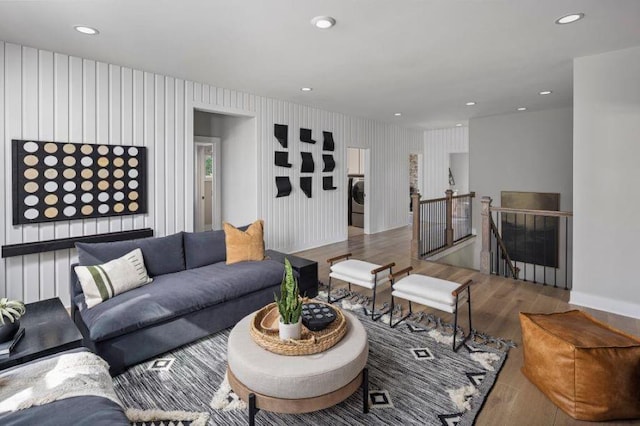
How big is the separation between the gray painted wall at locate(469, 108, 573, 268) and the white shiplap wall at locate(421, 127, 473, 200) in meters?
1.69

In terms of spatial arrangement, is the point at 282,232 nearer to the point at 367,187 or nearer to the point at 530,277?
the point at 367,187

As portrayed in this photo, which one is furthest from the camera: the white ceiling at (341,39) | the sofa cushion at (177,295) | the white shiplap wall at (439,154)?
the white shiplap wall at (439,154)

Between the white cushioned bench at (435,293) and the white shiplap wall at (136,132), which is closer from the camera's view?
the white cushioned bench at (435,293)

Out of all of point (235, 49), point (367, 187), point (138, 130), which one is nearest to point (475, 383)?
point (235, 49)

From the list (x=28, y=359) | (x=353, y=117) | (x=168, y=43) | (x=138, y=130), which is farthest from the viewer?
(x=353, y=117)

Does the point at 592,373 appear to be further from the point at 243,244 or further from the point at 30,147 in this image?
the point at 30,147

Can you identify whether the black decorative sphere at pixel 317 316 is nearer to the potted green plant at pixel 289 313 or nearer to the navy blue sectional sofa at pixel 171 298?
the potted green plant at pixel 289 313

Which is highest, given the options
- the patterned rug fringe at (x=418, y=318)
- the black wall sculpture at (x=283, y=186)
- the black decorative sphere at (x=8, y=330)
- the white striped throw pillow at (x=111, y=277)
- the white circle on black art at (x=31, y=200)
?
the black wall sculpture at (x=283, y=186)

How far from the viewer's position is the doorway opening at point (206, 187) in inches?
239

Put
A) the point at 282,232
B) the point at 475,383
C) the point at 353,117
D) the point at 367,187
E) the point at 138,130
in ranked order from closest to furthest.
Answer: the point at 475,383 → the point at 138,130 → the point at 282,232 → the point at 353,117 → the point at 367,187

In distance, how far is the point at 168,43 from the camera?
3219mm

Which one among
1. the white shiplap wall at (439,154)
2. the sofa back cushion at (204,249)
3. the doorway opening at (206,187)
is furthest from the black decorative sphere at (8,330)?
the white shiplap wall at (439,154)

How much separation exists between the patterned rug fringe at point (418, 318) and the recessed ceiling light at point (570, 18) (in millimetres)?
Result: 2646

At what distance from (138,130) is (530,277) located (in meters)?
7.68
